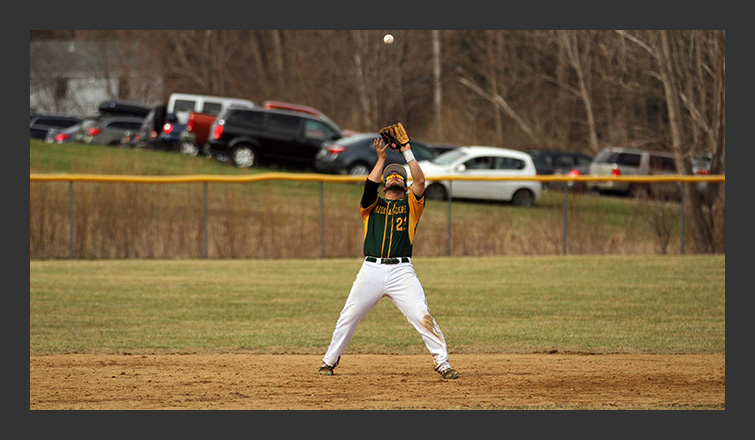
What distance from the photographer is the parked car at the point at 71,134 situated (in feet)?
129

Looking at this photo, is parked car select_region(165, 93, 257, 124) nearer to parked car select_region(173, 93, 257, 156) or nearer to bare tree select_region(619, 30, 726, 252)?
parked car select_region(173, 93, 257, 156)

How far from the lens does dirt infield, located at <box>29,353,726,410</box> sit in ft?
26.9

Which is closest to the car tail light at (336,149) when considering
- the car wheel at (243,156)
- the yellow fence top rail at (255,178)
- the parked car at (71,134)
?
the car wheel at (243,156)

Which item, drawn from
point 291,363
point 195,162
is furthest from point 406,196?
point 195,162

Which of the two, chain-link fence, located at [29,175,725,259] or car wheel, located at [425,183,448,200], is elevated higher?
car wheel, located at [425,183,448,200]

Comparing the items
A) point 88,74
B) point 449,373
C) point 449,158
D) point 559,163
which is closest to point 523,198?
point 449,158

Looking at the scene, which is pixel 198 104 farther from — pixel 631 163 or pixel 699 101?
pixel 699 101

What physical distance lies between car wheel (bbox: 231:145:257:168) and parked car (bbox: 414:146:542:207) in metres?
6.11

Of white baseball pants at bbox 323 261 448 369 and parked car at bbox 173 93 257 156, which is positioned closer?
white baseball pants at bbox 323 261 448 369

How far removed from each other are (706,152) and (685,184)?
3.11 meters

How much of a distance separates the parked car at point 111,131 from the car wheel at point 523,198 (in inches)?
795

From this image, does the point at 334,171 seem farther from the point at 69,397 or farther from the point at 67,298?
the point at 69,397

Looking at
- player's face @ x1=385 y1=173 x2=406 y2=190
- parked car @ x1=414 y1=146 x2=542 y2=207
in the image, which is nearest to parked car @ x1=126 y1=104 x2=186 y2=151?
parked car @ x1=414 y1=146 x2=542 y2=207

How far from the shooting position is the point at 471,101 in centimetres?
4444
